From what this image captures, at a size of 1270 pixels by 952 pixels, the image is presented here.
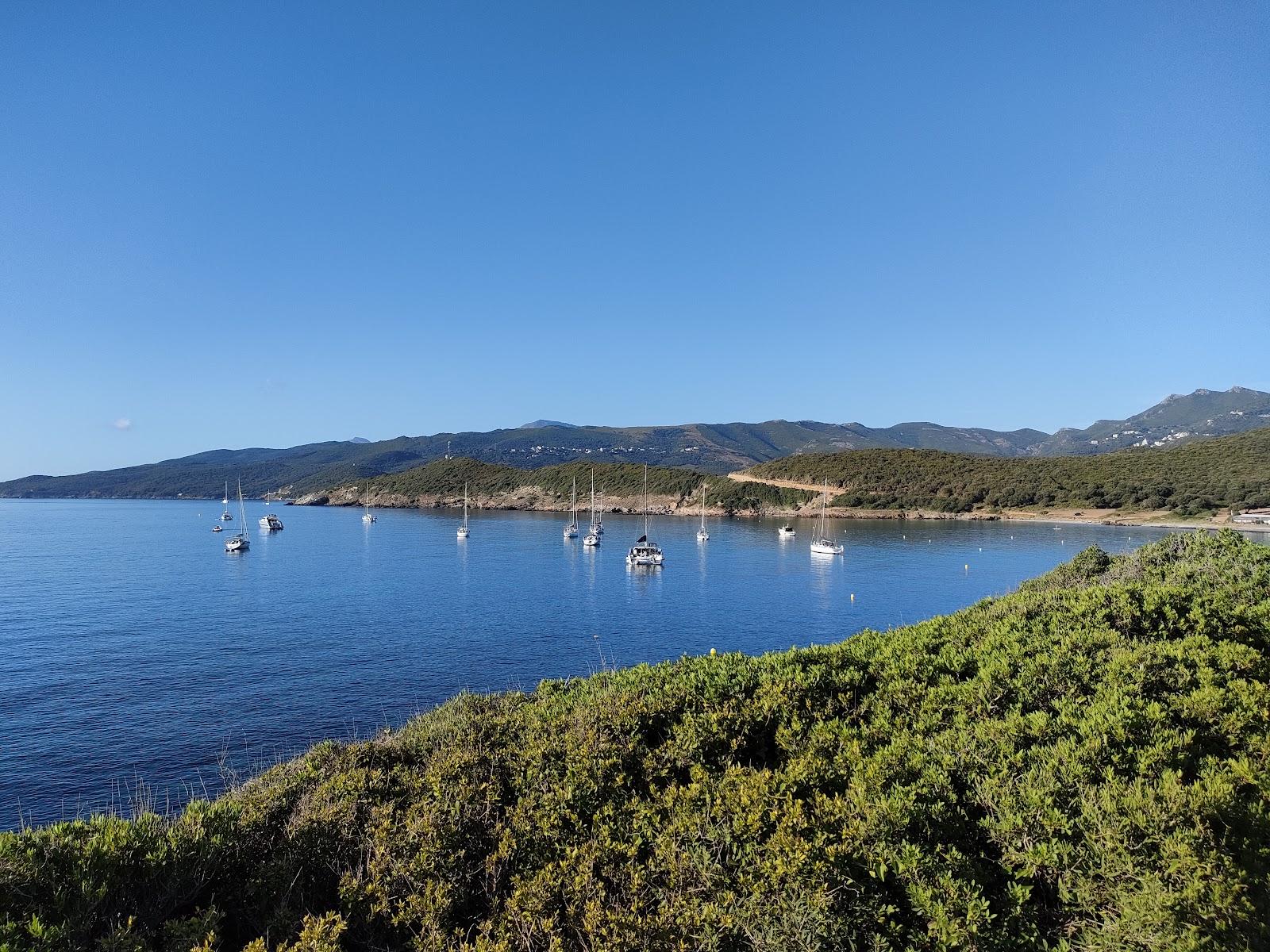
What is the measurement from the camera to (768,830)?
18.2 feet

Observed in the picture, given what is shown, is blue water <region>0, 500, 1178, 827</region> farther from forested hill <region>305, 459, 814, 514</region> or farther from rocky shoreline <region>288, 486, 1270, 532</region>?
forested hill <region>305, 459, 814, 514</region>

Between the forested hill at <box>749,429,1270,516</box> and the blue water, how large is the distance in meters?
21.2

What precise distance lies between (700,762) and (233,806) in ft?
16.4

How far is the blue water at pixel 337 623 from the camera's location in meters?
21.5

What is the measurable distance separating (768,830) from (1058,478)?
14388 centimetres

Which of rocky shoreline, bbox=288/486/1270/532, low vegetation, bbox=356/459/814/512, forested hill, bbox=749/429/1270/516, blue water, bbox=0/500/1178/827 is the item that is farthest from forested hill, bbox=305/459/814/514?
blue water, bbox=0/500/1178/827

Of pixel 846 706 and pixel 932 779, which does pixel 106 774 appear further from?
pixel 932 779

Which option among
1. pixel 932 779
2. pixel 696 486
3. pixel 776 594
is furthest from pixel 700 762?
pixel 696 486

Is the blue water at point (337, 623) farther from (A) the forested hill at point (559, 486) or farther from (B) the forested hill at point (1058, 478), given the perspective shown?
(A) the forested hill at point (559, 486)

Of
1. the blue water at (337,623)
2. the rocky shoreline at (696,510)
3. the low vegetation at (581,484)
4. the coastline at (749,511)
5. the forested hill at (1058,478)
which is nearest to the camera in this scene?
the blue water at (337,623)

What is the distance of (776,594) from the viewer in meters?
51.1

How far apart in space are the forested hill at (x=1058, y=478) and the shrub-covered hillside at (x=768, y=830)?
116m

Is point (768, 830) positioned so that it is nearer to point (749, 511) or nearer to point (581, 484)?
point (749, 511)

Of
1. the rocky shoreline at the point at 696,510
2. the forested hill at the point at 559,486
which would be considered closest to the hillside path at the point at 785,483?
the forested hill at the point at 559,486
